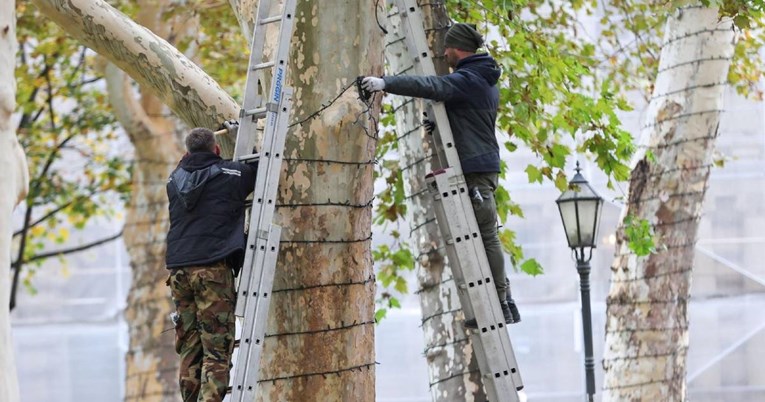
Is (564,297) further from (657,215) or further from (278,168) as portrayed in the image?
(278,168)

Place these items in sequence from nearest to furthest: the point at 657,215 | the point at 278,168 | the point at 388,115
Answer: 1. the point at 278,168
2. the point at 388,115
3. the point at 657,215

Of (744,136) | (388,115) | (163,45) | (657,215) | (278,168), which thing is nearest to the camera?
(278,168)

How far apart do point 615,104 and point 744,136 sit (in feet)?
38.5

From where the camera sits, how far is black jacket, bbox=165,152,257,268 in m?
6.42

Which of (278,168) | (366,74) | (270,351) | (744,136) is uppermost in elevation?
(744,136)

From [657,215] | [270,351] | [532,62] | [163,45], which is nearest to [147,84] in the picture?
[163,45]

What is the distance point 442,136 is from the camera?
6.62m

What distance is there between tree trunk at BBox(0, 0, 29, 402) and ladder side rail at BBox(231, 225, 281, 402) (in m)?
2.78

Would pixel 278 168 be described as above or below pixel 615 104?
below

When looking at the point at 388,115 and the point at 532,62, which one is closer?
the point at 532,62

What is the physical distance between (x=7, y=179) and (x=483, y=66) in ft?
11.3

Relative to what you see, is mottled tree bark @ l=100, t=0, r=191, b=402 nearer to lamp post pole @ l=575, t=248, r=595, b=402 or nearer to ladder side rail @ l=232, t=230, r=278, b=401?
lamp post pole @ l=575, t=248, r=595, b=402

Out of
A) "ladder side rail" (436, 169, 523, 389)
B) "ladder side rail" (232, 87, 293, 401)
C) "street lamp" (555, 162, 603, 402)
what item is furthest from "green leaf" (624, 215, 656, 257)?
"ladder side rail" (232, 87, 293, 401)

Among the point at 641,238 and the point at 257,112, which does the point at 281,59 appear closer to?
the point at 257,112
